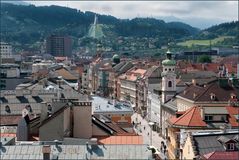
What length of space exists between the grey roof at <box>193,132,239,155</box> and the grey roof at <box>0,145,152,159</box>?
14888 millimetres

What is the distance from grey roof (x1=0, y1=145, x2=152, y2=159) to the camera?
42.8 m

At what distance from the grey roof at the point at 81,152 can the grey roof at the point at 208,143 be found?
14888mm

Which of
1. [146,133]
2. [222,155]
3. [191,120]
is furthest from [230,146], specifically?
[146,133]

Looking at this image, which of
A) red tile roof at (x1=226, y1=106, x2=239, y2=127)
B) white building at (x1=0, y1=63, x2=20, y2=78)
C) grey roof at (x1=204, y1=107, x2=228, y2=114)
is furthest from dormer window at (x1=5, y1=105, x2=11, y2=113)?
white building at (x1=0, y1=63, x2=20, y2=78)

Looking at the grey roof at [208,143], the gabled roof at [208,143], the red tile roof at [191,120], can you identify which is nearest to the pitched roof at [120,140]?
the gabled roof at [208,143]

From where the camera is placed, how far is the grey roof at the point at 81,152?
140 feet

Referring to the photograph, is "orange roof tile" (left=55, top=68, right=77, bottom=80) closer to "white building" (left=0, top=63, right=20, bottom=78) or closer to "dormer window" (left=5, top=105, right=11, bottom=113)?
"white building" (left=0, top=63, right=20, bottom=78)

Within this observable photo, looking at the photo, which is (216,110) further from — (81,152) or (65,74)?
(65,74)

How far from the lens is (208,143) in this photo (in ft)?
193

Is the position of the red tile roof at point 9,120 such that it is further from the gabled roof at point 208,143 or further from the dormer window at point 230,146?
the dormer window at point 230,146

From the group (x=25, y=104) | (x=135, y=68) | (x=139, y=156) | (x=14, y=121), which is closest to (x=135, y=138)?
(x=139, y=156)

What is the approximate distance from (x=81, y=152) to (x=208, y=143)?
60.9 feet

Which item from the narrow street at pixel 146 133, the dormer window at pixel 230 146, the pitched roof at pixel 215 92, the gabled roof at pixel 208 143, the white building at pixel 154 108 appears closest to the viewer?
the dormer window at pixel 230 146

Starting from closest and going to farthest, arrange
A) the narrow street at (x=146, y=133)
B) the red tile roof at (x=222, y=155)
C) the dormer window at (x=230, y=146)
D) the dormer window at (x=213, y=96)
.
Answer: the red tile roof at (x=222, y=155), the dormer window at (x=230, y=146), the dormer window at (x=213, y=96), the narrow street at (x=146, y=133)
